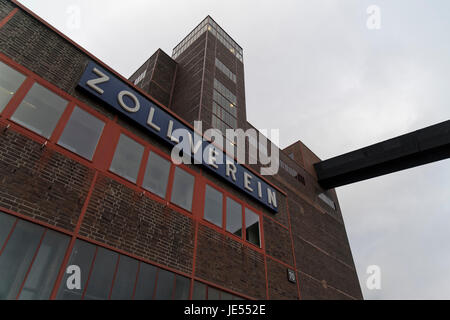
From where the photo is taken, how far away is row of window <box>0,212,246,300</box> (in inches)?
238

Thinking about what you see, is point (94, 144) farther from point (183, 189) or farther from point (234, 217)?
point (234, 217)

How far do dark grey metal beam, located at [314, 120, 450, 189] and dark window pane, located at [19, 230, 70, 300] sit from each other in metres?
23.2

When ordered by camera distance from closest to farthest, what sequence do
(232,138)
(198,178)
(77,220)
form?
(77,220) → (198,178) → (232,138)

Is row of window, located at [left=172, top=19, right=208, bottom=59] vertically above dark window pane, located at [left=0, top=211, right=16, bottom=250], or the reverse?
row of window, located at [left=172, top=19, right=208, bottom=59]

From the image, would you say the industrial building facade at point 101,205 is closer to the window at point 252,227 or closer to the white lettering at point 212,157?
Result: the window at point 252,227

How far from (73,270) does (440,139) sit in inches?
972

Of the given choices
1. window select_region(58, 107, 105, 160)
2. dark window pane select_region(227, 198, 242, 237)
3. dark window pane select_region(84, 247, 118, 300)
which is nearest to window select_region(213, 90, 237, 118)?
dark window pane select_region(227, 198, 242, 237)

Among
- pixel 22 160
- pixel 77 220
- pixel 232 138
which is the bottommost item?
pixel 77 220

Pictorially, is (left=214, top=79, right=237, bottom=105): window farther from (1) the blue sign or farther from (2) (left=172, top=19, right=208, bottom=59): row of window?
(1) the blue sign
